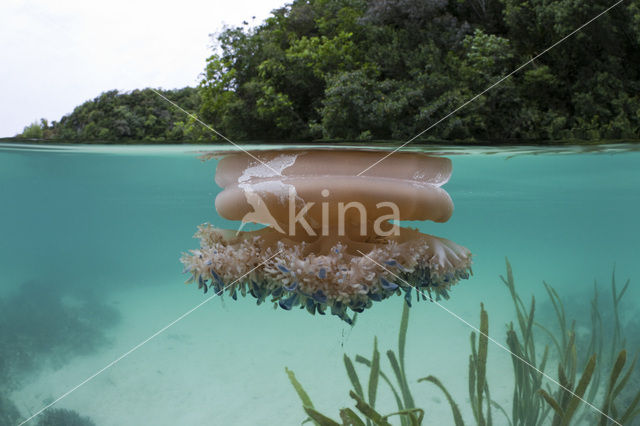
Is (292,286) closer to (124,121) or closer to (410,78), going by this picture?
(410,78)

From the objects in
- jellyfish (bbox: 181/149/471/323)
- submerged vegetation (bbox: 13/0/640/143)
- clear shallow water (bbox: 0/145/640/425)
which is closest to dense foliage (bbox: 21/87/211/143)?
submerged vegetation (bbox: 13/0/640/143)

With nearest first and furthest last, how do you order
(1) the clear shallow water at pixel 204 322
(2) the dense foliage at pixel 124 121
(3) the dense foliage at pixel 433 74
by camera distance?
(1) the clear shallow water at pixel 204 322 → (3) the dense foliage at pixel 433 74 → (2) the dense foliage at pixel 124 121

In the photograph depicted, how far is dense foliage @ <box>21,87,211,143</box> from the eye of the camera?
1470 centimetres

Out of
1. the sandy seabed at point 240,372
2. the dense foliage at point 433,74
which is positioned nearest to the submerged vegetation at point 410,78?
the dense foliage at point 433,74

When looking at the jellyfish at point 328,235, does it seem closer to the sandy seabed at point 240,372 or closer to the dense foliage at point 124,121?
the sandy seabed at point 240,372

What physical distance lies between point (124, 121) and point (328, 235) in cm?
1394

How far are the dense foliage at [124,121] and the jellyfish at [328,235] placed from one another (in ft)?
41.4

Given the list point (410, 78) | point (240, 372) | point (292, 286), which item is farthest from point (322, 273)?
point (410, 78)

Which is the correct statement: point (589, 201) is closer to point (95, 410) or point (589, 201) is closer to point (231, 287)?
point (95, 410)

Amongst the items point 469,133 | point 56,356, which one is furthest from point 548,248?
point 56,356

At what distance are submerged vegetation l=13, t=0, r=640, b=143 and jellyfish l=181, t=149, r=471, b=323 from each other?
383 inches

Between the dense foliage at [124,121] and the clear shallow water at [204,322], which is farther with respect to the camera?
the dense foliage at [124,121]

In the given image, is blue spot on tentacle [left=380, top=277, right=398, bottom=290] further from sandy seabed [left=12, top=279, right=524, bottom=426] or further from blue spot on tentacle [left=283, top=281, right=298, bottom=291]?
sandy seabed [left=12, top=279, right=524, bottom=426]

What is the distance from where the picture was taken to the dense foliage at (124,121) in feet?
48.2
